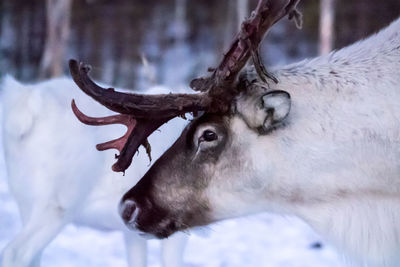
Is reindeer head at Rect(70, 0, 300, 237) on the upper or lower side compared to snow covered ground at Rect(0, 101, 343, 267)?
upper

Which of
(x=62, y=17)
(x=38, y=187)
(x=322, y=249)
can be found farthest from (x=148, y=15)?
(x=38, y=187)

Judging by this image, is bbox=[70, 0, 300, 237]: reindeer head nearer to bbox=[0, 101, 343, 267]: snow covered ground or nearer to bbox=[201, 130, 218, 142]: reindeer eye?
bbox=[201, 130, 218, 142]: reindeer eye

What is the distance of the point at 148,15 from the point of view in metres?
17.9

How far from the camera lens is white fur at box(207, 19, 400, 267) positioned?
2.48 meters

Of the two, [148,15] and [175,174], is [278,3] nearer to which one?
[175,174]

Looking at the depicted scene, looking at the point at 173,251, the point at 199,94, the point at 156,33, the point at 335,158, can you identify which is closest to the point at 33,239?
the point at 173,251

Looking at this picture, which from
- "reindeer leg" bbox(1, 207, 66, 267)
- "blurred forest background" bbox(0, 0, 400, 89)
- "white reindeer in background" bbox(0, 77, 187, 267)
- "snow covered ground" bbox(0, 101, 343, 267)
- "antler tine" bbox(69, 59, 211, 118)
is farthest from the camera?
"blurred forest background" bbox(0, 0, 400, 89)

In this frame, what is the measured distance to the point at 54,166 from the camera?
3.56 m

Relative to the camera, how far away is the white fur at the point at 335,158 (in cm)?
248

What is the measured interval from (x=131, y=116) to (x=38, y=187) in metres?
1.14

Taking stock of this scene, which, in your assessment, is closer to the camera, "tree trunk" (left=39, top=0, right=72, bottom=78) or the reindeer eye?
the reindeer eye

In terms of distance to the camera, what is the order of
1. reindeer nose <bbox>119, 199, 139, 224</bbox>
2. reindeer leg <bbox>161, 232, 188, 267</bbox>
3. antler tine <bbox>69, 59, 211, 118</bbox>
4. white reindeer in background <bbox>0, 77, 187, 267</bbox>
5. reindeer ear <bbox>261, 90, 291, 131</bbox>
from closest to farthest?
reindeer ear <bbox>261, 90, 291, 131</bbox>
antler tine <bbox>69, 59, 211, 118</bbox>
reindeer nose <bbox>119, 199, 139, 224</bbox>
white reindeer in background <bbox>0, 77, 187, 267</bbox>
reindeer leg <bbox>161, 232, 188, 267</bbox>

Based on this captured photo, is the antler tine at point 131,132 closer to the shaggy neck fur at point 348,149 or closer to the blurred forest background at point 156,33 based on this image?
the shaggy neck fur at point 348,149

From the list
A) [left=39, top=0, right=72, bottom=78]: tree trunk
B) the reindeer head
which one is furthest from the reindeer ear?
[left=39, top=0, right=72, bottom=78]: tree trunk
